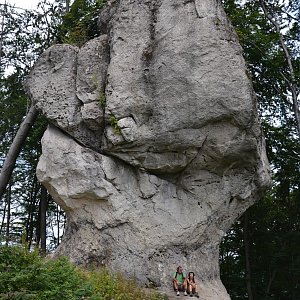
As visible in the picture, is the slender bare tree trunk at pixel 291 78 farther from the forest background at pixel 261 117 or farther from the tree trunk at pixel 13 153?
the tree trunk at pixel 13 153

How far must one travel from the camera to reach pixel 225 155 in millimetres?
9789

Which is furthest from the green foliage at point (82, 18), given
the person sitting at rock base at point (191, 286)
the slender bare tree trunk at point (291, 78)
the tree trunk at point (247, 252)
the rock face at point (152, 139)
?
the tree trunk at point (247, 252)

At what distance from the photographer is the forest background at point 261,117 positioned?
596 inches

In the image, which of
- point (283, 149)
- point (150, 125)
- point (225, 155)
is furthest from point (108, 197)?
point (283, 149)

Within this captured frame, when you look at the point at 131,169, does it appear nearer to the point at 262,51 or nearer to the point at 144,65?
the point at 144,65

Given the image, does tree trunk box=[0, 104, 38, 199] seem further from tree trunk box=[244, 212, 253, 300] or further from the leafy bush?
tree trunk box=[244, 212, 253, 300]

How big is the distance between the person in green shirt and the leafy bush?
117 centimetres

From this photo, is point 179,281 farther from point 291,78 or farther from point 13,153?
point 291,78

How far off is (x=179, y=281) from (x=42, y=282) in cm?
358

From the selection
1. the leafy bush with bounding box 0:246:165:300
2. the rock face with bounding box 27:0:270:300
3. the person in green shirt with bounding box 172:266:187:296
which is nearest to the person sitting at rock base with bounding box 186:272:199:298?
the person in green shirt with bounding box 172:266:187:296

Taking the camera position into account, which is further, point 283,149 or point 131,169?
point 283,149

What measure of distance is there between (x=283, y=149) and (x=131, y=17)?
8782mm

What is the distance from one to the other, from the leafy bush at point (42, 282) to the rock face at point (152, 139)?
141 centimetres

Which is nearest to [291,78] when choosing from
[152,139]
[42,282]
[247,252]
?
[247,252]
